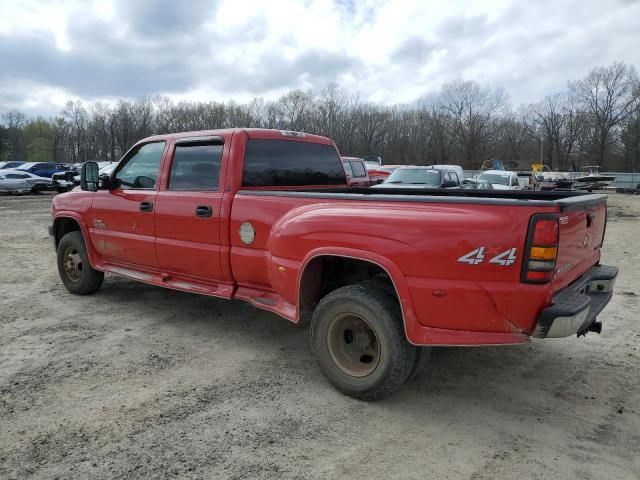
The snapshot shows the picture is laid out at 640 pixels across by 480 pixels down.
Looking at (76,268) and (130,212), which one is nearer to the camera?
(130,212)

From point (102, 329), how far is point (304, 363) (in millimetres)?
2219

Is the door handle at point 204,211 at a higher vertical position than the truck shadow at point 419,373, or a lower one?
higher

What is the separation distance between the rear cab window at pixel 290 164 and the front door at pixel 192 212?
0.31m

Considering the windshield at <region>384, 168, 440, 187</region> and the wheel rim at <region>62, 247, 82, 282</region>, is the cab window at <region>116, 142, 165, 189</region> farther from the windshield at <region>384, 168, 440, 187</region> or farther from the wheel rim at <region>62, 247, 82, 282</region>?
the windshield at <region>384, 168, 440, 187</region>

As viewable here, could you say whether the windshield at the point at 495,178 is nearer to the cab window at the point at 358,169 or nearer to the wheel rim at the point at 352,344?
the cab window at the point at 358,169

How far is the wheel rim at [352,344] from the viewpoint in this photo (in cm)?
364

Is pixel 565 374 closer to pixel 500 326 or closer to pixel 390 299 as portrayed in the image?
pixel 500 326

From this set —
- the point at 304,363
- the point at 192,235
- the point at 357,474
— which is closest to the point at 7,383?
the point at 192,235

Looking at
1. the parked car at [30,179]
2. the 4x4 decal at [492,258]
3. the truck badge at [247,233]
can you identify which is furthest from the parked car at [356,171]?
the parked car at [30,179]

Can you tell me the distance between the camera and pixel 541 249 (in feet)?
9.59

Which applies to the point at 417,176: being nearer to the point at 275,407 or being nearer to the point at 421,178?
the point at 421,178

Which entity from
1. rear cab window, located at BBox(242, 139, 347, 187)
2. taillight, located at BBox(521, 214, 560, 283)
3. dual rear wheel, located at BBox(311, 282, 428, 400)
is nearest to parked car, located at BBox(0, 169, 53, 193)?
rear cab window, located at BBox(242, 139, 347, 187)

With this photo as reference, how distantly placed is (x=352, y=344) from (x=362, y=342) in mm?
106

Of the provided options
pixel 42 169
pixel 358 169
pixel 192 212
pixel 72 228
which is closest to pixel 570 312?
pixel 192 212
